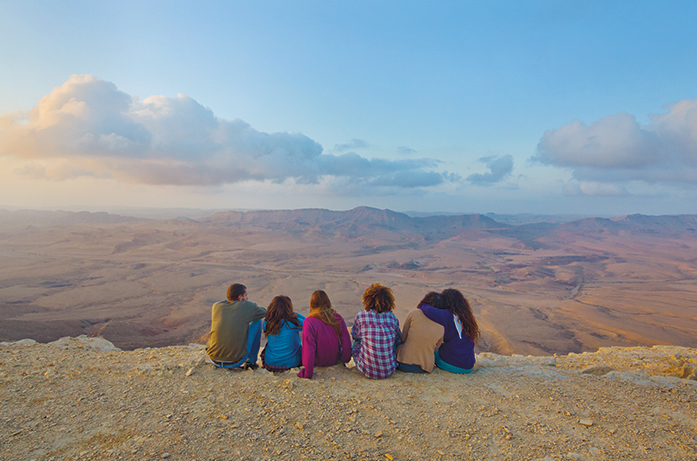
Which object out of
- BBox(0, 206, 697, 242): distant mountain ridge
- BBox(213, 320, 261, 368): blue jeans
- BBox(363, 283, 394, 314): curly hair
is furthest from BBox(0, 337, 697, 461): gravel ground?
BBox(0, 206, 697, 242): distant mountain ridge

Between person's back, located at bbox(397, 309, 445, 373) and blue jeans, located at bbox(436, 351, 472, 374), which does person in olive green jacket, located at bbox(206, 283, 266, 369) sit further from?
blue jeans, located at bbox(436, 351, 472, 374)

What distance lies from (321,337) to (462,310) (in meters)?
1.89

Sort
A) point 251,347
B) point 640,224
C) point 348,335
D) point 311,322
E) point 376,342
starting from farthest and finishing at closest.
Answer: point 640,224 < point 251,347 < point 348,335 < point 376,342 < point 311,322

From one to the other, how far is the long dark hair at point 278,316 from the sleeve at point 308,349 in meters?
0.30

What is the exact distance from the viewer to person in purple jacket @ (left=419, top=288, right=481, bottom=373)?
4223 millimetres

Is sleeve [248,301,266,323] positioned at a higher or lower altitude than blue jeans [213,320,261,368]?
higher

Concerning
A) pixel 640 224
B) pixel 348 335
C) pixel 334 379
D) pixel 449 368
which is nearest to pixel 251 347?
pixel 334 379

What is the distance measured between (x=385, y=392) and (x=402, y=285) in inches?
1443

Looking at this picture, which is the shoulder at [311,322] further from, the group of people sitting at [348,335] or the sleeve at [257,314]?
the sleeve at [257,314]

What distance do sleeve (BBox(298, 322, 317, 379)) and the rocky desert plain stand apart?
0.13 meters

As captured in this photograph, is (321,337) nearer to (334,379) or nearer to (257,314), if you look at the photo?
(334,379)

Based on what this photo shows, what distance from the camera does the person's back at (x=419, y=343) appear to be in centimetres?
418

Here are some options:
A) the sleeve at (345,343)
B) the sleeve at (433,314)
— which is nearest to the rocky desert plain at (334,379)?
the sleeve at (345,343)

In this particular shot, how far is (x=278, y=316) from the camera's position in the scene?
4.16 metres
